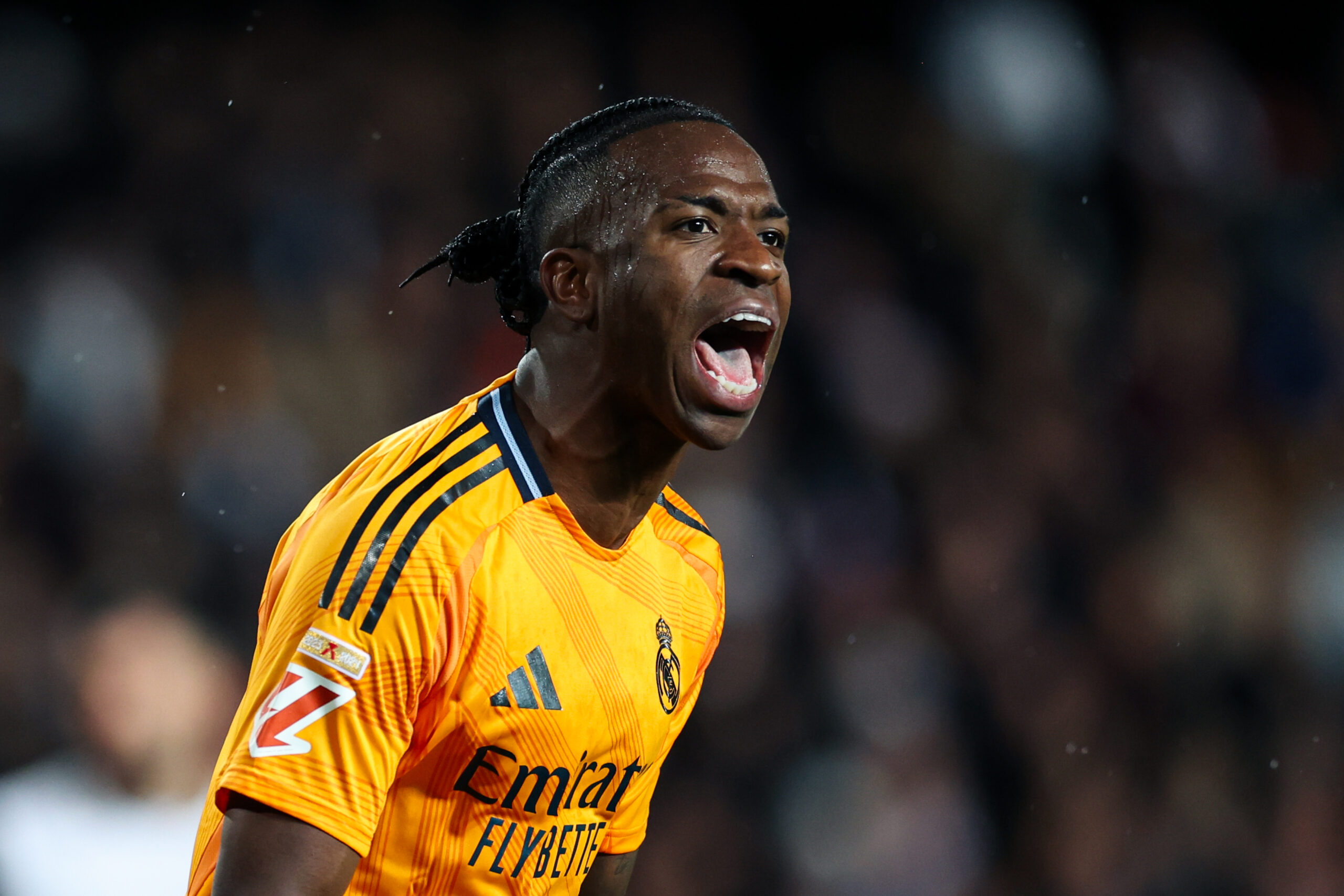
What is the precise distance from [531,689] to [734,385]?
386 millimetres

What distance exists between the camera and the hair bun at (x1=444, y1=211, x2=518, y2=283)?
1.54 metres

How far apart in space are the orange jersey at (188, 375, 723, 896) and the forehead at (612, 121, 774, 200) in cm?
30

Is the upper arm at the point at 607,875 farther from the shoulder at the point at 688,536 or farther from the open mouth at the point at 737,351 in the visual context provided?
the open mouth at the point at 737,351

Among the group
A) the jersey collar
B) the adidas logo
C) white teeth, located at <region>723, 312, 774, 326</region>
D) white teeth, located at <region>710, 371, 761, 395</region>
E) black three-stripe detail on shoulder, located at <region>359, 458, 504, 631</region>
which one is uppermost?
white teeth, located at <region>723, 312, 774, 326</region>

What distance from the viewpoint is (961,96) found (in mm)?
3451

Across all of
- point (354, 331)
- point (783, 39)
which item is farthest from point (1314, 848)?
point (354, 331)

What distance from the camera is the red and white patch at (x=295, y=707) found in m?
1.12

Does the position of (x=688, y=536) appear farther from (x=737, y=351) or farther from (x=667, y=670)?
(x=737, y=351)

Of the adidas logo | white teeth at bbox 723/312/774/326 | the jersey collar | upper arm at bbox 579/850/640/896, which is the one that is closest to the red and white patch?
the adidas logo

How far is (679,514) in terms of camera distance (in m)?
1.70

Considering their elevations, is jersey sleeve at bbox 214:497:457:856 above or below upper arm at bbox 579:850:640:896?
above

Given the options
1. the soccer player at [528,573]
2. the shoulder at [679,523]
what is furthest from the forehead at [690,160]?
the shoulder at [679,523]

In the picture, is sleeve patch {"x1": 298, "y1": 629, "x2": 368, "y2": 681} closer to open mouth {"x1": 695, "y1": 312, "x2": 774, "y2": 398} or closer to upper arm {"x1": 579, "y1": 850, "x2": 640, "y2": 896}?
open mouth {"x1": 695, "y1": 312, "x2": 774, "y2": 398}

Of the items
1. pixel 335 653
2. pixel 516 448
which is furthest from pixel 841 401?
pixel 335 653
